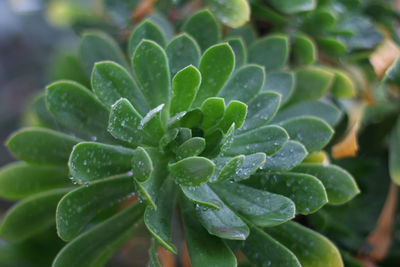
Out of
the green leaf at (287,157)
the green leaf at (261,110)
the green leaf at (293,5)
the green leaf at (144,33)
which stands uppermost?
the green leaf at (144,33)

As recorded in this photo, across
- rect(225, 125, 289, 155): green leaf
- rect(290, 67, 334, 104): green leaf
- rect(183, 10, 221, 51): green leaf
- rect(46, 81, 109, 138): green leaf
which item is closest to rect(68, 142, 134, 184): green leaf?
rect(46, 81, 109, 138): green leaf

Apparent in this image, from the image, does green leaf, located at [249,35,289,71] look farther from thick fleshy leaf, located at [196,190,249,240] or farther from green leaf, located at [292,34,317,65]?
thick fleshy leaf, located at [196,190,249,240]

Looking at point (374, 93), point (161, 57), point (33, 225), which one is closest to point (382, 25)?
point (374, 93)

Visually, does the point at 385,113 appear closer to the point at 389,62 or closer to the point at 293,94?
the point at 389,62

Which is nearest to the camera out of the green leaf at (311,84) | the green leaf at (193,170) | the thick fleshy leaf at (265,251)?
the green leaf at (193,170)

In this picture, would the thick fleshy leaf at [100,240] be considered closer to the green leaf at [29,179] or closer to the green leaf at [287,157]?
the green leaf at [29,179]

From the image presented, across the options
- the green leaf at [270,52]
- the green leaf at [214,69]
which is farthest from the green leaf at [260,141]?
the green leaf at [270,52]
